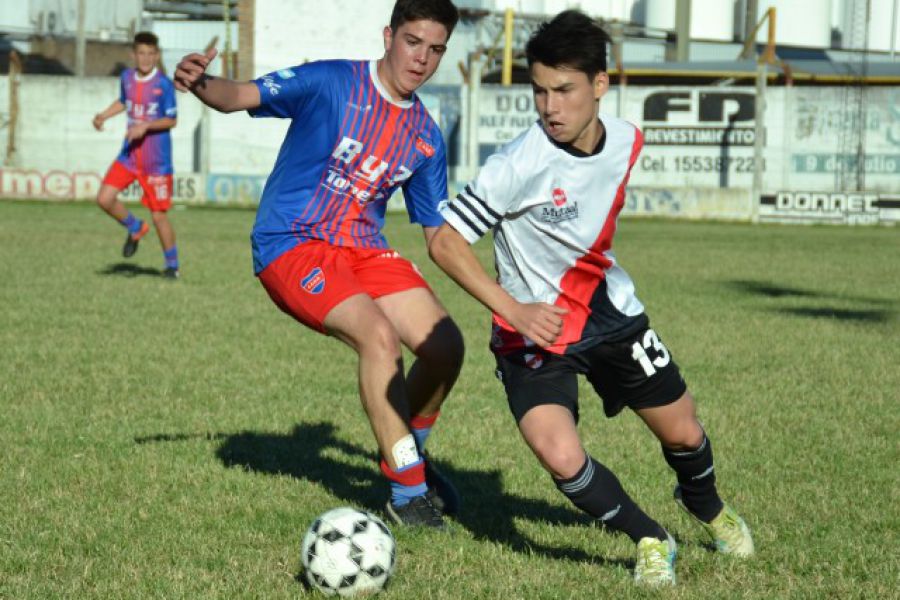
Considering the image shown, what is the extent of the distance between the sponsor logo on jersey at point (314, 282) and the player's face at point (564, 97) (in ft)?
4.60

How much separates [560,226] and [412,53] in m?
1.35

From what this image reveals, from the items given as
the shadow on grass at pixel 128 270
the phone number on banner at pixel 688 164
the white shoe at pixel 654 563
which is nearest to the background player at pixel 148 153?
the shadow on grass at pixel 128 270

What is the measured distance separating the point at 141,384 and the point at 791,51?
4715 centimetres

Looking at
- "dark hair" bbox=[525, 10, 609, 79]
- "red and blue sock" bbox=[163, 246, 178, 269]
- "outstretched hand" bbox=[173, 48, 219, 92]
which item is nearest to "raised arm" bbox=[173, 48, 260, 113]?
"outstretched hand" bbox=[173, 48, 219, 92]

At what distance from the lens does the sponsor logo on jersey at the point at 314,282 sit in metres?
5.41

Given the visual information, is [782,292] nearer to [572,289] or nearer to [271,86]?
[271,86]

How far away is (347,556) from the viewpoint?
4.25 m

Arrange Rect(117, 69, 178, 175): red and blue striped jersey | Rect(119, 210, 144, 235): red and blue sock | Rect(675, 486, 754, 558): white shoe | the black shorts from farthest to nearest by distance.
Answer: Rect(119, 210, 144, 235): red and blue sock → Rect(117, 69, 178, 175): red and blue striped jersey → Rect(675, 486, 754, 558): white shoe → the black shorts

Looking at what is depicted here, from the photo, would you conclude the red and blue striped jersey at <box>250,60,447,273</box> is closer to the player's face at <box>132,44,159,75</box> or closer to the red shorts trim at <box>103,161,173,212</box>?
the player's face at <box>132,44,159,75</box>

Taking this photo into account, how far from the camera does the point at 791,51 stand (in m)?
51.4

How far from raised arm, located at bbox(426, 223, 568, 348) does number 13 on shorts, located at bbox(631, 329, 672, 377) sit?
1.28ft

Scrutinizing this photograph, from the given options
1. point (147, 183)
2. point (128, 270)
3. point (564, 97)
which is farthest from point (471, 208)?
point (128, 270)

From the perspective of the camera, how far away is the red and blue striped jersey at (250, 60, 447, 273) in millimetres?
5582

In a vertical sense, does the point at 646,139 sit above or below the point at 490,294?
above
